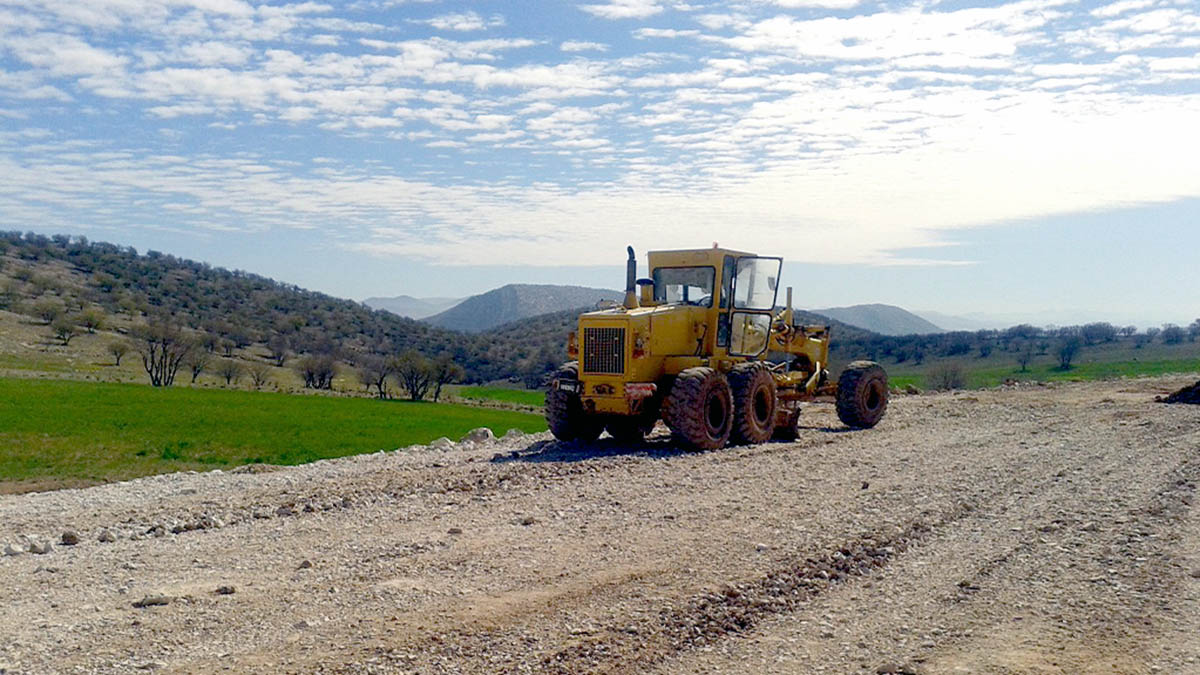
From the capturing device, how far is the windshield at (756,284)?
16.8m

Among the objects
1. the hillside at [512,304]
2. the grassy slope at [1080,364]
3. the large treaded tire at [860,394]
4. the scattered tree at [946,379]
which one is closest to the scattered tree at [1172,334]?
the grassy slope at [1080,364]

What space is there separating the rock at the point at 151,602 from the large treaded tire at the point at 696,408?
8841 millimetres

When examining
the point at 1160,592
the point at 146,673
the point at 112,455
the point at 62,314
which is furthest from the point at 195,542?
the point at 62,314

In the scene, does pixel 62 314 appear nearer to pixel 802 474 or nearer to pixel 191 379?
pixel 191 379

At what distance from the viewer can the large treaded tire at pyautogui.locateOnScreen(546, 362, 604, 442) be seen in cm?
1612

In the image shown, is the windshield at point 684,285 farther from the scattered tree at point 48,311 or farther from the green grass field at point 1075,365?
the scattered tree at point 48,311

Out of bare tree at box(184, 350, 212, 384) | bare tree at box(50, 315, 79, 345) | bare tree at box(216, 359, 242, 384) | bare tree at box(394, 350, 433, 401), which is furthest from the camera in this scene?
bare tree at box(216, 359, 242, 384)

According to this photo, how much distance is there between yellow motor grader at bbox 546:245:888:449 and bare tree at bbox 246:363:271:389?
57086 mm

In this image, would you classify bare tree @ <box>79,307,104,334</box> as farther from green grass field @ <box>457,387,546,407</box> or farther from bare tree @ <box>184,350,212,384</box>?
green grass field @ <box>457,387,546,407</box>

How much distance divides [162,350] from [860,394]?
56.5 metres

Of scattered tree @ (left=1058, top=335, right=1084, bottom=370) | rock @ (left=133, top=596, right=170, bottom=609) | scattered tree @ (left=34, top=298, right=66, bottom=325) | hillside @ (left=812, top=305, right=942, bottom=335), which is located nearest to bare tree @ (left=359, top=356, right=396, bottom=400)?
scattered tree @ (left=34, top=298, right=66, bottom=325)

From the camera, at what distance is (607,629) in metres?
6.27

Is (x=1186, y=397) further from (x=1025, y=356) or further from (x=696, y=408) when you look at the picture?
(x=1025, y=356)

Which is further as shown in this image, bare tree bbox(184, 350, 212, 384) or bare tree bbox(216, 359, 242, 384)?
bare tree bbox(216, 359, 242, 384)
